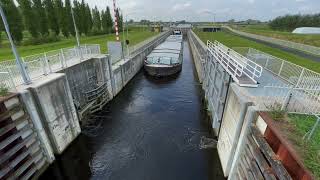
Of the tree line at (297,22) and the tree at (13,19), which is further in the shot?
the tree line at (297,22)

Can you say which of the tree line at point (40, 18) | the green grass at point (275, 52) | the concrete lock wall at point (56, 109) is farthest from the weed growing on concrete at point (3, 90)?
the tree line at point (40, 18)

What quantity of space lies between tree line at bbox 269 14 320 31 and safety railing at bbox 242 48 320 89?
4316 inches

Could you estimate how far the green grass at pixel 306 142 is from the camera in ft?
17.8

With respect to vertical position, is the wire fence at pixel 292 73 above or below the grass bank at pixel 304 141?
above

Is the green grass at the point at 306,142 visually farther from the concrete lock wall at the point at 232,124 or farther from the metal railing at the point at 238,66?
the metal railing at the point at 238,66

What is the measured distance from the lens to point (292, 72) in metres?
11.6

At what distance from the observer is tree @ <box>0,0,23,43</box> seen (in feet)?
122

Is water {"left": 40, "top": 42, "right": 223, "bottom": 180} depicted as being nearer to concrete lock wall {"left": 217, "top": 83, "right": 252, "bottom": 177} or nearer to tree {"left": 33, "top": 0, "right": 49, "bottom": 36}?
concrete lock wall {"left": 217, "top": 83, "right": 252, "bottom": 177}

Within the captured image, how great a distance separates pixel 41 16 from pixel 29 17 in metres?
2.97

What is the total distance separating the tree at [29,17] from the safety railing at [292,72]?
4777 cm

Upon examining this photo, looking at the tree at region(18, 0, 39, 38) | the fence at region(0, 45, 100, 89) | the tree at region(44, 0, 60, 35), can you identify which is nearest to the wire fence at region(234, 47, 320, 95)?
the fence at region(0, 45, 100, 89)

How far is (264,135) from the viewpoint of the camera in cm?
755

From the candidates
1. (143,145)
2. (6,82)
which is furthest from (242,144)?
(6,82)

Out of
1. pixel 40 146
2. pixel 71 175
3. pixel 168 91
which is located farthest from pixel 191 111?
pixel 40 146
